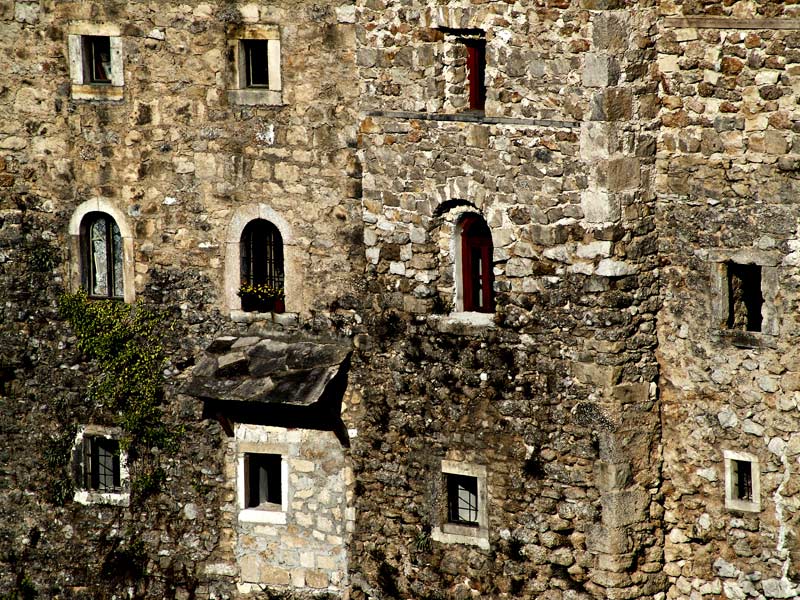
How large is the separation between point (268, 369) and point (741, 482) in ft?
20.1

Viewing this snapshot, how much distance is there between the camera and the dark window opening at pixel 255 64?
26.1 metres

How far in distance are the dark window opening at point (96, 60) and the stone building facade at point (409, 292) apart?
57 millimetres

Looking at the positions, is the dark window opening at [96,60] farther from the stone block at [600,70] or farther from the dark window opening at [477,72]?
the stone block at [600,70]

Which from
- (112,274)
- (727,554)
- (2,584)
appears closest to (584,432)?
(727,554)

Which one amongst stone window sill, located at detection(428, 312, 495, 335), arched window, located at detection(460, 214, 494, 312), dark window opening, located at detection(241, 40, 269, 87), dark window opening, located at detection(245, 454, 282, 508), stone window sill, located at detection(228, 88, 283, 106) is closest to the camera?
stone window sill, located at detection(428, 312, 495, 335)

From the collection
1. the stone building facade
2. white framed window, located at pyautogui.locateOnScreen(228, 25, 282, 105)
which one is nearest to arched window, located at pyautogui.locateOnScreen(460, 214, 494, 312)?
the stone building facade

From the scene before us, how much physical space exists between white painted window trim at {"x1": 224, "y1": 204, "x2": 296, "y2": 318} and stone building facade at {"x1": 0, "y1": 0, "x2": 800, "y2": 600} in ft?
0.13

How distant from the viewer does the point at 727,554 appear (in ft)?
79.4

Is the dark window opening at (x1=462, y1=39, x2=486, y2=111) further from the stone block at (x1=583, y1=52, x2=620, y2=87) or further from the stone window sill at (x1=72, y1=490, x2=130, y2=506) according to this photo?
the stone window sill at (x1=72, y1=490, x2=130, y2=506)

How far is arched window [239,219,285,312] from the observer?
26.5 meters

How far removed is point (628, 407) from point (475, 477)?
221 cm

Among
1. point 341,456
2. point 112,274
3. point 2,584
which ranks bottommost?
point 2,584

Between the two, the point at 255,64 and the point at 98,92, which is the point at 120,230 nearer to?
the point at 98,92

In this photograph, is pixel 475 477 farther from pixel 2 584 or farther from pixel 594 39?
pixel 2 584
